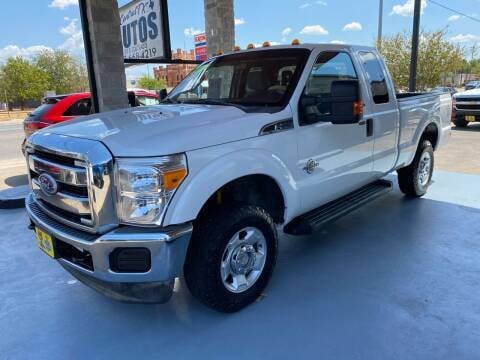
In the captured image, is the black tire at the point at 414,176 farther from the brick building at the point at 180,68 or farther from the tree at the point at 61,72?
the tree at the point at 61,72

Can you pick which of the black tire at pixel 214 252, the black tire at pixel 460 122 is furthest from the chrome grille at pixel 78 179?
the black tire at pixel 460 122

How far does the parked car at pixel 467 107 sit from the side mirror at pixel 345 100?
11.5m

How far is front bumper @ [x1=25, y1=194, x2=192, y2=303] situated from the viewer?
7.59 ft

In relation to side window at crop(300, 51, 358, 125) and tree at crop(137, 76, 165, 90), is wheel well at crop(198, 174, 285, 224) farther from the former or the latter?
tree at crop(137, 76, 165, 90)

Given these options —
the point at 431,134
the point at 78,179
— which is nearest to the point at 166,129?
the point at 78,179

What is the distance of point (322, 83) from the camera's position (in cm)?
349

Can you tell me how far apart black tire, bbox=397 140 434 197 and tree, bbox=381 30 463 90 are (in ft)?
Result: 55.9

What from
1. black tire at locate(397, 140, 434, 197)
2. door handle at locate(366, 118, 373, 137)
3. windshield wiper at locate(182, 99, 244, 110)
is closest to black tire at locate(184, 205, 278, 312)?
windshield wiper at locate(182, 99, 244, 110)

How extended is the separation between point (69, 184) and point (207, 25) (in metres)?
7.41

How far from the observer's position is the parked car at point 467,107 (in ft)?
40.7

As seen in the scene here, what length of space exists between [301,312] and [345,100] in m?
1.55

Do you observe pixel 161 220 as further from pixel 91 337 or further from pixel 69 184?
pixel 91 337

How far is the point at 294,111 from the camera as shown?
3.10 meters

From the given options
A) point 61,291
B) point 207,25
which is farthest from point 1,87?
point 61,291
